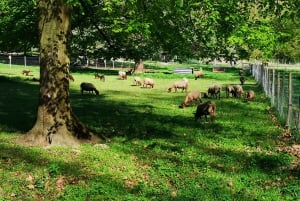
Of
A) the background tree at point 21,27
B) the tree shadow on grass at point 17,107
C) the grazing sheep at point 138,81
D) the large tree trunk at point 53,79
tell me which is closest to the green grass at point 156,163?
the tree shadow on grass at point 17,107

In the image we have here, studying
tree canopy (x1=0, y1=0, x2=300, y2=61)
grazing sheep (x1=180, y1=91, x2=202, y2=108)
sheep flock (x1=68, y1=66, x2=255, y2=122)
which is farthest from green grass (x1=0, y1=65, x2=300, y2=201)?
grazing sheep (x1=180, y1=91, x2=202, y2=108)

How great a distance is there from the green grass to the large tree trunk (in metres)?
0.65

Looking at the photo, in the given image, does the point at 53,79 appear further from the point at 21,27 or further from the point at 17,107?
the point at 17,107

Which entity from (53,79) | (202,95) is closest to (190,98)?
(202,95)

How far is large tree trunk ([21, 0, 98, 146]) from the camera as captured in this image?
13.7 m

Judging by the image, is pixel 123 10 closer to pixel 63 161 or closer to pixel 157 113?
pixel 63 161

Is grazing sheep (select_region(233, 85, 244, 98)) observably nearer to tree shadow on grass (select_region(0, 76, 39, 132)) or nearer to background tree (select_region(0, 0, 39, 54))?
tree shadow on grass (select_region(0, 76, 39, 132))

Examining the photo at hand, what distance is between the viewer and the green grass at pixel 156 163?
9.91 metres

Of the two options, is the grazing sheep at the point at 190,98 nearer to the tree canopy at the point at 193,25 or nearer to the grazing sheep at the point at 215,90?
the tree canopy at the point at 193,25

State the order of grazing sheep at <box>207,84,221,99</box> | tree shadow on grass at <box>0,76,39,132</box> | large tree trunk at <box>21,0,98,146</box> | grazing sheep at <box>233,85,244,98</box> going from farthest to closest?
grazing sheep at <box>233,85,244,98</box>
grazing sheep at <box>207,84,221,99</box>
tree shadow on grass at <box>0,76,39,132</box>
large tree trunk at <box>21,0,98,146</box>

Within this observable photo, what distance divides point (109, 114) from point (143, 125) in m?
3.42

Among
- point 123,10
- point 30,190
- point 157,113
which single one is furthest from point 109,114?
point 30,190

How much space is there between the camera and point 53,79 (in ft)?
45.2

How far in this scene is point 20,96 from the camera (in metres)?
27.1
